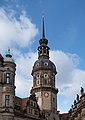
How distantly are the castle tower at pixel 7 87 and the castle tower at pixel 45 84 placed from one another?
44.1 feet

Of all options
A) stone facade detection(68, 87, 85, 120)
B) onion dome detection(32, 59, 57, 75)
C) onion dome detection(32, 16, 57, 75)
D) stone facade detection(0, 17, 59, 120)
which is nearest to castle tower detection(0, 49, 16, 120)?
stone facade detection(0, 17, 59, 120)

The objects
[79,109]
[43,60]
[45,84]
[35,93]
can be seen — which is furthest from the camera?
[43,60]

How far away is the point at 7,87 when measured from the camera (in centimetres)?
5941

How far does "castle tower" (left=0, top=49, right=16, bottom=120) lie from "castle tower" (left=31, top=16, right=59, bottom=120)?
1343 centimetres

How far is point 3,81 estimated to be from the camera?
197 ft

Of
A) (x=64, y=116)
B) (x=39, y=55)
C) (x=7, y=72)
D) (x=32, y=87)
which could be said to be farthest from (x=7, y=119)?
(x=64, y=116)

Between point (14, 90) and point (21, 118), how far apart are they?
623 centimetres

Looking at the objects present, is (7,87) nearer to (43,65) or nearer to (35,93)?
(35,93)

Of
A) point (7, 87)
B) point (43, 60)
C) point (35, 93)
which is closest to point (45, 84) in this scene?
point (35, 93)

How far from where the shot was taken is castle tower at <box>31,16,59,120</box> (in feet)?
238

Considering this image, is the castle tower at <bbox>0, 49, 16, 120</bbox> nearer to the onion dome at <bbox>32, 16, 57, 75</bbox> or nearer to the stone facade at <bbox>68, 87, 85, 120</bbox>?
the stone facade at <bbox>68, 87, 85, 120</bbox>

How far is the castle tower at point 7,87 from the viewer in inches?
2289

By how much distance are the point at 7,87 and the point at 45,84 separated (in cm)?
1710

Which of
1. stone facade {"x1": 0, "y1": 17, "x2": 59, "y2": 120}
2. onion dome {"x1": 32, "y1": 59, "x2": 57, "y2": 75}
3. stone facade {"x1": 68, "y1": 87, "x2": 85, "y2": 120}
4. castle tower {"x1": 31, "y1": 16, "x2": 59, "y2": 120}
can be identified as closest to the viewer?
stone facade {"x1": 68, "y1": 87, "x2": 85, "y2": 120}
